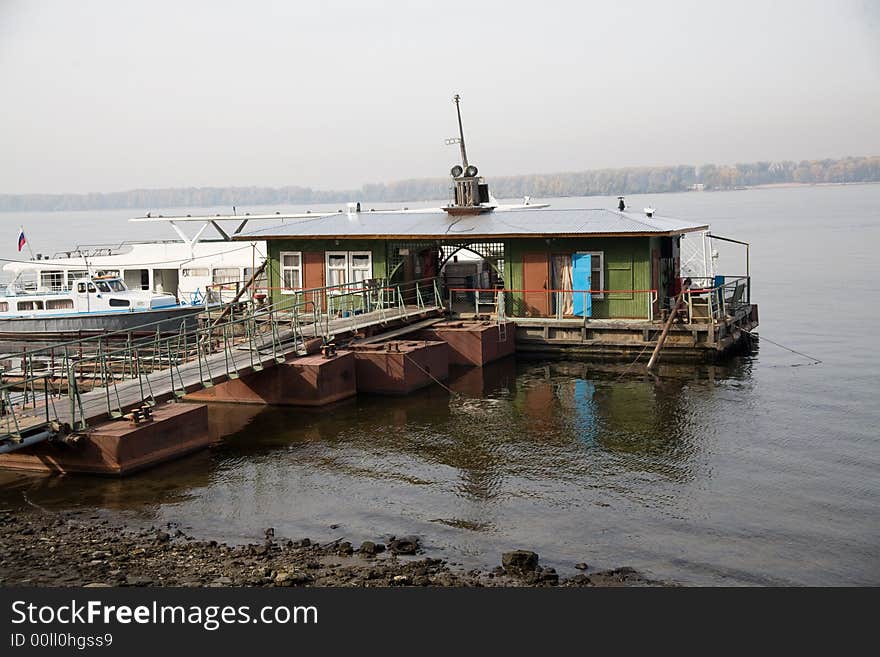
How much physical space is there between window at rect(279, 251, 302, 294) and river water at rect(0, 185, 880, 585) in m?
7.73

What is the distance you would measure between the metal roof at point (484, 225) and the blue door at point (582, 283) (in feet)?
3.02

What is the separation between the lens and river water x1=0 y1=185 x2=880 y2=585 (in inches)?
578

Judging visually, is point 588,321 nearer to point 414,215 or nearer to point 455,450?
point 414,215

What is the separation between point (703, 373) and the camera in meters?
27.7

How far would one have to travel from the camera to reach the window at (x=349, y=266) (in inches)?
1282

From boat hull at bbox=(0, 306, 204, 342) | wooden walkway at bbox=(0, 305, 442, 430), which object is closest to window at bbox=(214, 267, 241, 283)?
boat hull at bbox=(0, 306, 204, 342)

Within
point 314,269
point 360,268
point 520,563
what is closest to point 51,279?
point 314,269

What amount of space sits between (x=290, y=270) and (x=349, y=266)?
2.15 m

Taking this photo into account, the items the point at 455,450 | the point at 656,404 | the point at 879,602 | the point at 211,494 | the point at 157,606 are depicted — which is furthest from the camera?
the point at 656,404

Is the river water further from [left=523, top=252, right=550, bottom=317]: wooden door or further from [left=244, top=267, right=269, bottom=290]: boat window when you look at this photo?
[left=244, top=267, right=269, bottom=290]: boat window

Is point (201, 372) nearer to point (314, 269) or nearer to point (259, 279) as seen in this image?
point (314, 269)

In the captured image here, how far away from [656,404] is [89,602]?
1565cm

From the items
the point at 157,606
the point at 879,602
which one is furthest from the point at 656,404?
the point at 157,606

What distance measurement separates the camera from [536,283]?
101ft
